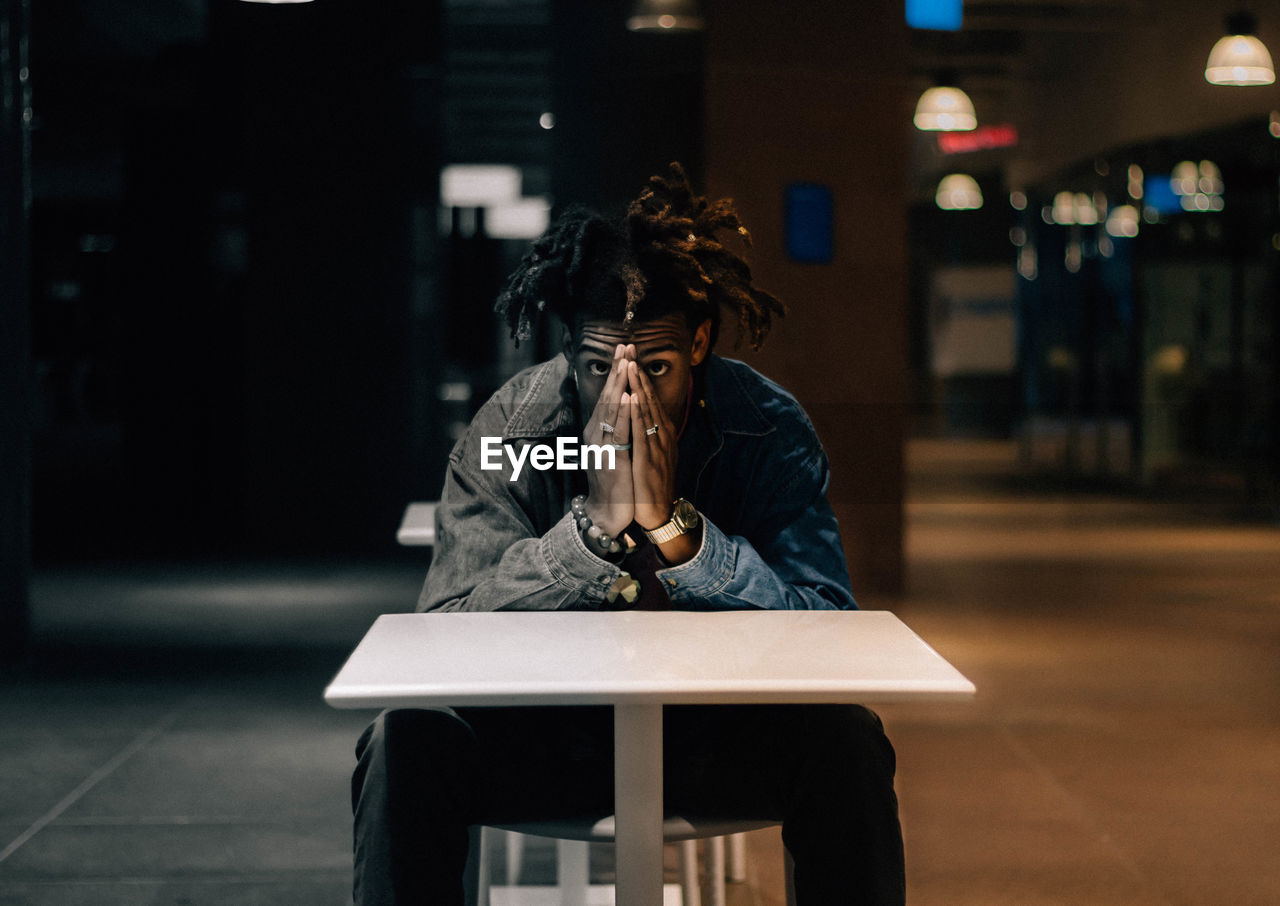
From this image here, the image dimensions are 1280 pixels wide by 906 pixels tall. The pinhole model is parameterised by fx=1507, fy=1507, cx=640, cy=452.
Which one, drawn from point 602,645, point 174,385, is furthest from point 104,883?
point 174,385

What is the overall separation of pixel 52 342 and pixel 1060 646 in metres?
6.06

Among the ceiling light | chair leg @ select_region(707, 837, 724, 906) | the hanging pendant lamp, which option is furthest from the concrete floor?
the ceiling light

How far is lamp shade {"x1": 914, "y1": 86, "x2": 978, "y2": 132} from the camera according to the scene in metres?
7.79

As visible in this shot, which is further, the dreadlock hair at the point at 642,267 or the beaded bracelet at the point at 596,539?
the dreadlock hair at the point at 642,267

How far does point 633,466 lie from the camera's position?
2094 mm

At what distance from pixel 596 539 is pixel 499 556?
0.68 ft

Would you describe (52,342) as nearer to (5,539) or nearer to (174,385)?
(174,385)

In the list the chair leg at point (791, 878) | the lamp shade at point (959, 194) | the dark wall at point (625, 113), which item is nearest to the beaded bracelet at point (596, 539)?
the chair leg at point (791, 878)

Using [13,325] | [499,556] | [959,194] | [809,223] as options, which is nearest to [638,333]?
[499,556]

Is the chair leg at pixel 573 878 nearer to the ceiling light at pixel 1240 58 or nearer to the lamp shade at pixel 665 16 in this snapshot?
the lamp shade at pixel 665 16

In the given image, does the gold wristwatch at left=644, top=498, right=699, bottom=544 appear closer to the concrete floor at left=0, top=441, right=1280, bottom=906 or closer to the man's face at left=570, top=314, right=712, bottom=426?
the man's face at left=570, top=314, right=712, bottom=426

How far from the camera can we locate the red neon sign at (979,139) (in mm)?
8988

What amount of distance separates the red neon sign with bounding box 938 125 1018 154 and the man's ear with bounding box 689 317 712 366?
252 inches

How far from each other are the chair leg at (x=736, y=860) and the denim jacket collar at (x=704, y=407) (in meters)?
1.23
